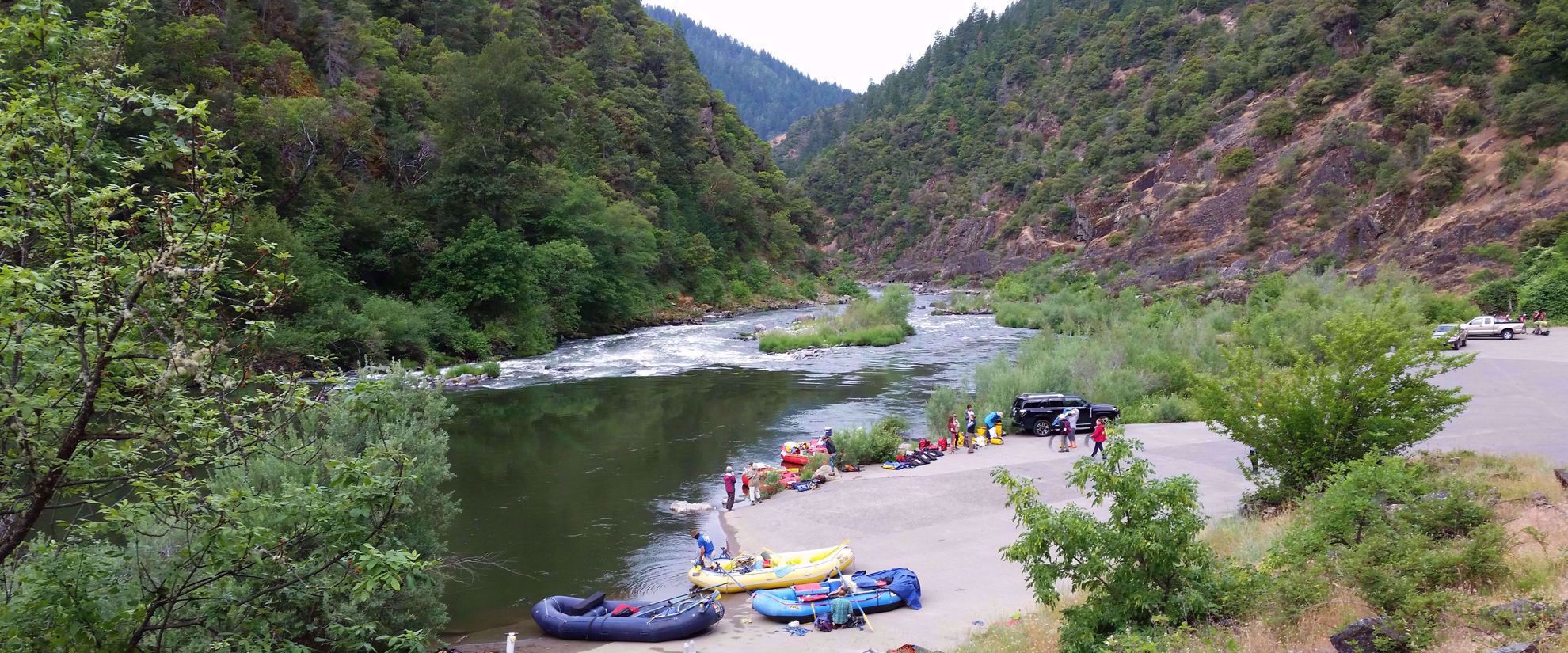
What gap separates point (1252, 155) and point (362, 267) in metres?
68.1

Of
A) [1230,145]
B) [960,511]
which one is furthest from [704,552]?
[1230,145]

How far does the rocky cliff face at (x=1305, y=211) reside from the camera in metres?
46.1

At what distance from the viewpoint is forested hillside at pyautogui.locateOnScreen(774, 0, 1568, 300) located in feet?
162

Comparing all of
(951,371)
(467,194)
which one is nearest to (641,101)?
(467,194)

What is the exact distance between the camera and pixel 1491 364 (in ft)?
86.8

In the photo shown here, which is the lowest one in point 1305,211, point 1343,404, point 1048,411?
point 1048,411

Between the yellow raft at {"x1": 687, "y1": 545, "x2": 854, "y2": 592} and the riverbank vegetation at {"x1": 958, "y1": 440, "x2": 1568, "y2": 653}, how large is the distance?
383 centimetres

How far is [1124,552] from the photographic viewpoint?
23.1 feet

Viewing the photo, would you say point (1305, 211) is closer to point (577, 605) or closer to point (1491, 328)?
point (1491, 328)

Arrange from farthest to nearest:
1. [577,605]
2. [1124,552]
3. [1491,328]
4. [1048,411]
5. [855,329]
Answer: [855,329] < [1491,328] < [1048,411] < [577,605] < [1124,552]

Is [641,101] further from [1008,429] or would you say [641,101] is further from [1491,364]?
[1491,364]

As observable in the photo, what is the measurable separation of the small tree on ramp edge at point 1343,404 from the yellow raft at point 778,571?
22.1 ft

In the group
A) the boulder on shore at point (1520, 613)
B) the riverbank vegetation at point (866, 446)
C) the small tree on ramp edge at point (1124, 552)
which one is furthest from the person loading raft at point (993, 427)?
the boulder on shore at point (1520, 613)

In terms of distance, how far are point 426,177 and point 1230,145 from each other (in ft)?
218
